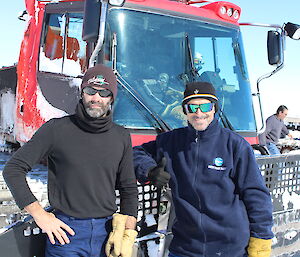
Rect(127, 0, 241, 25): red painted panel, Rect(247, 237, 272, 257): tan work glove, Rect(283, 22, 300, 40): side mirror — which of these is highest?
Rect(127, 0, 241, 25): red painted panel

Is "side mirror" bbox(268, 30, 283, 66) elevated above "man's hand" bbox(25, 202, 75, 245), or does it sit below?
above

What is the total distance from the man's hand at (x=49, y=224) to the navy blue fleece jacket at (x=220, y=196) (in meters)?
0.72

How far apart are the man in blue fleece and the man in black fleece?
0.33m

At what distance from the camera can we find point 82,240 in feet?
7.05

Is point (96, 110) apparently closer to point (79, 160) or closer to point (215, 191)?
point (79, 160)

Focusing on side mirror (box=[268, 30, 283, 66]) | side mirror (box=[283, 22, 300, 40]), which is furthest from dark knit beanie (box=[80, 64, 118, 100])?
side mirror (box=[283, 22, 300, 40])

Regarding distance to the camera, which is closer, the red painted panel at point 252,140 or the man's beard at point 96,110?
the man's beard at point 96,110

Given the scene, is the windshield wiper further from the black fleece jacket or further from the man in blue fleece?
the black fleece jacket

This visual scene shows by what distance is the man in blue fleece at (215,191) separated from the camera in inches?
89.5

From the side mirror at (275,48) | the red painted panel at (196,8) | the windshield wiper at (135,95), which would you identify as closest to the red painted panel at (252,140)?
the side mirror at (275,48)

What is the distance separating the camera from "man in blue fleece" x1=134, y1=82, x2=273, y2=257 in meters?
2.27

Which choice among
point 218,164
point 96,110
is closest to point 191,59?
point 218,164

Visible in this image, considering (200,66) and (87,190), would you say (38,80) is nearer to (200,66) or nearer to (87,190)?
(200,66)

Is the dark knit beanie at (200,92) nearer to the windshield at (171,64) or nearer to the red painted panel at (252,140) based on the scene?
the windshield at (171,64)
